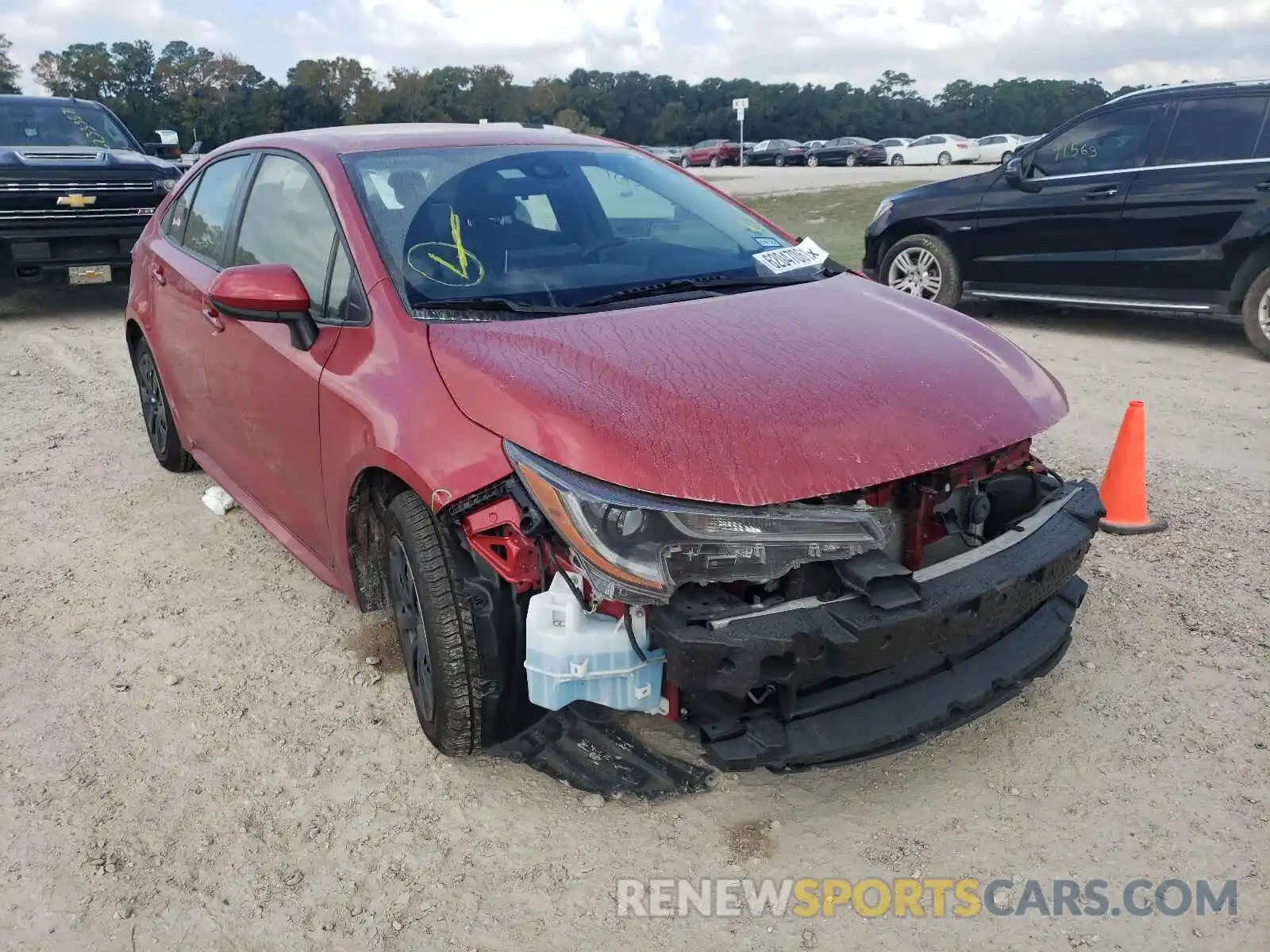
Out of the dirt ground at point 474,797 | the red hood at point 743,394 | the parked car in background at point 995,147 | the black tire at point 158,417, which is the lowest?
the dirt ground at point 474,797

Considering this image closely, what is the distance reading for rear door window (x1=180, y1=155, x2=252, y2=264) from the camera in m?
3.85

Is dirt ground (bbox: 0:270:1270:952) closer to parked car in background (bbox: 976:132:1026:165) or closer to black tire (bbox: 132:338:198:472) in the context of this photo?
black tire (bbox: 132:338:198:472)

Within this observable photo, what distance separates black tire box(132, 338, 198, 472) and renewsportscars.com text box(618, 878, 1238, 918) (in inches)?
137

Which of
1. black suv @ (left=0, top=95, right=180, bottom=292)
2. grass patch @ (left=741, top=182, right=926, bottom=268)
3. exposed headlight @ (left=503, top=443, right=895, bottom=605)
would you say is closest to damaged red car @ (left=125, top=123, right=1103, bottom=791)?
exposed headlight @ (left=503, top=443, right=895, bottom=605)

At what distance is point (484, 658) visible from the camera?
2.47 metres

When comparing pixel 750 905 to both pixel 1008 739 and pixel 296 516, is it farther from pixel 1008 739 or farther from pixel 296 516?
pixel 296 516

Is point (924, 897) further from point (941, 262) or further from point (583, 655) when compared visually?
point (941, 262)

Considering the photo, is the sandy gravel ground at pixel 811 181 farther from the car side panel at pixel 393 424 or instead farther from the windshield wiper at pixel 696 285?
the car side panel at pixel 393 424

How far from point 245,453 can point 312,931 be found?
1936 mm

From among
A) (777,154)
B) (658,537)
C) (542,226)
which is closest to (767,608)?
(658,537)

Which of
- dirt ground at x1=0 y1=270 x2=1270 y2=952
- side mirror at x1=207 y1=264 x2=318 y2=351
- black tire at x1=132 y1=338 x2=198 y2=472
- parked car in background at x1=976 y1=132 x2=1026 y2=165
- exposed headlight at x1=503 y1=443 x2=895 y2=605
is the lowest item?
dirt ground at x1=0 y1=270 x2=1270 y2=952

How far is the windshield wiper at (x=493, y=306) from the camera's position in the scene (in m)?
2.75

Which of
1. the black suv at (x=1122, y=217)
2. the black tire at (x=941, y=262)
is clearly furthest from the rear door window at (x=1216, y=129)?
the black tire at (x=941, y=262)

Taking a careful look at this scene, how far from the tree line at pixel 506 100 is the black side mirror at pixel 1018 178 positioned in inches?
2041
